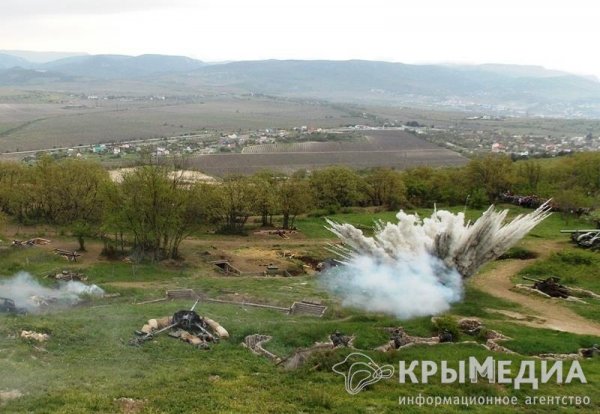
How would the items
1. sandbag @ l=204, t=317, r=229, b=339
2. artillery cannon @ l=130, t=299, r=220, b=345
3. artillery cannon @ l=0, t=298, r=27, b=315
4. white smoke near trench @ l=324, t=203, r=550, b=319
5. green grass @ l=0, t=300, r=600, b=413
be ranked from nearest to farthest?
green grass @ l=0, t=300, r=600, b=413 < artillery cannon @ l=130, t=299, r=220, b=345 < sandbag @ l=204, t=317, r=229, b=339 < artillery cannon @ l=0, t=298, r=27, b=315 < white smoke near trench @ l=324, t=203, r=550, b=319

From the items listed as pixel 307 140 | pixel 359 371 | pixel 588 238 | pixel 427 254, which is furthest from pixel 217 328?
pixel 307 140

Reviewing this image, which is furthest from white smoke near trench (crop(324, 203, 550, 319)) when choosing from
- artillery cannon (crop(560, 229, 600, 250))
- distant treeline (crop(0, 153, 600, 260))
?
distant treeline (crop(0, 153, 600, 260))

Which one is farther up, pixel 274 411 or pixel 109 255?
pixel 274 411

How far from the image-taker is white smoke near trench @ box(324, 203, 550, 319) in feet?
104

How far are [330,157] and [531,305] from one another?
328 ft

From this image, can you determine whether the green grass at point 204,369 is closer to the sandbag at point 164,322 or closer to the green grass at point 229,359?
the green grass at point 229,359

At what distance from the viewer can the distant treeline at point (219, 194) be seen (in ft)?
139

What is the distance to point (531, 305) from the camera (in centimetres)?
3253

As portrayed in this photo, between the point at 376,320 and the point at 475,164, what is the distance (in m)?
51.2

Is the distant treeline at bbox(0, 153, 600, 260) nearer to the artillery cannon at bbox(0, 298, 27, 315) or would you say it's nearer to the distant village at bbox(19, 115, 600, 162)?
the artillery cannon at bbox(0, 298, 27, 315)

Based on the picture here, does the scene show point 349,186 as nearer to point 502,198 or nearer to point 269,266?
point 502,198

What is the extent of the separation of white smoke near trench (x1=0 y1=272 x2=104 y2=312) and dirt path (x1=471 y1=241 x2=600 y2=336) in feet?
77.8

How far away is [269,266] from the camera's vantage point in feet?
140

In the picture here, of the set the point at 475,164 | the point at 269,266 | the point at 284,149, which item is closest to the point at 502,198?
the point at 475,164
